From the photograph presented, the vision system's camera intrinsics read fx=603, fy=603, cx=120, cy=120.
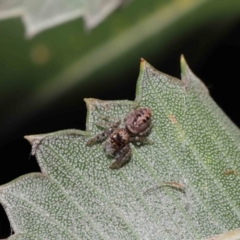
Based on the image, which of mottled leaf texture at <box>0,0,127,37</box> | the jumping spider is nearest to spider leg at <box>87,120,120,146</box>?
the jumping spider

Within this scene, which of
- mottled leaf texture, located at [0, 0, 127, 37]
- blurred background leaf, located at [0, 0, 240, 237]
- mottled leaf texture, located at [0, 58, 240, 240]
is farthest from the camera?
blurred background leaf, located at [0, 0, 240, 237]

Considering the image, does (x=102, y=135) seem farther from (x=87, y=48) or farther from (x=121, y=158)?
(x=87, y=48)

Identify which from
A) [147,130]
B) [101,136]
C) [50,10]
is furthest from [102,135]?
[50,10]

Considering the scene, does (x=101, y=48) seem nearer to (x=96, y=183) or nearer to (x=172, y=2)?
(x=172, y=2)

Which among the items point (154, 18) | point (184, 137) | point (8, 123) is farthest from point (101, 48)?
point (184, 137)

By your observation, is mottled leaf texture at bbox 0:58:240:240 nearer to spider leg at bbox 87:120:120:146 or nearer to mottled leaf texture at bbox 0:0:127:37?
spider leg at bbox 87:120:120:146

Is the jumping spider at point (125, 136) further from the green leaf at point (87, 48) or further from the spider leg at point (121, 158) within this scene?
the green leaf at point (87, 48)
